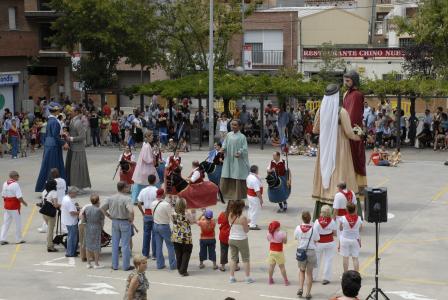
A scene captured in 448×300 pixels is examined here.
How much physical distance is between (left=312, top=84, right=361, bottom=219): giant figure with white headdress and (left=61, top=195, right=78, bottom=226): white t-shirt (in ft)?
16.8

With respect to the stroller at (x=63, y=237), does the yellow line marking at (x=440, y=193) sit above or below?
above

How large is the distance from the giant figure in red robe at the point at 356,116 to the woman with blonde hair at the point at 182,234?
475 centimetres

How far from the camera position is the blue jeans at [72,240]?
17984 millimetres

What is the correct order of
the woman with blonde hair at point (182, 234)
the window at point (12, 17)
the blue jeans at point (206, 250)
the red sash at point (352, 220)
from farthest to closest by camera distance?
1. the window at point (12, 17)
2. the blue jeans at point (206, 250)
3. the woman with blonde hair at point (182, 234)
4. the red sash at point (352, 220)

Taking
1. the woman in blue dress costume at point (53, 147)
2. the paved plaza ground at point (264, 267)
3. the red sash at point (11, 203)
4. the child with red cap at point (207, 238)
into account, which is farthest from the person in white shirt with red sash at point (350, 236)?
the woman in blue dress costume at point (53, 147)

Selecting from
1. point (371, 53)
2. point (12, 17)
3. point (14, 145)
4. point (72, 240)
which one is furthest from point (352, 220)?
point (371, 53)

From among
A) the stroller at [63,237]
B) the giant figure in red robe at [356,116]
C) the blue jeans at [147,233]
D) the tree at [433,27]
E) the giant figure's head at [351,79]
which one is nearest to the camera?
the blue jeans at [147,233]

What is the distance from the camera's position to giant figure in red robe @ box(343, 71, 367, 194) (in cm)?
1966

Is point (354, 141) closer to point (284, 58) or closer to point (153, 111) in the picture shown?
point (153, 111)

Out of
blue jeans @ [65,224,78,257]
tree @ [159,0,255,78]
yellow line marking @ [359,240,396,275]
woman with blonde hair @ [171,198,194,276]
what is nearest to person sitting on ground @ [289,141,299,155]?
tree @ [159,0,255,78]

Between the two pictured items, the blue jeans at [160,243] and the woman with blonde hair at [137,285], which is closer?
the woman with blonde hair at [137,285]

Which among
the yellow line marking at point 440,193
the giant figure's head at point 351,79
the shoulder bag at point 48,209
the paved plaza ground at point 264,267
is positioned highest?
the giant figure's head at point 351,79

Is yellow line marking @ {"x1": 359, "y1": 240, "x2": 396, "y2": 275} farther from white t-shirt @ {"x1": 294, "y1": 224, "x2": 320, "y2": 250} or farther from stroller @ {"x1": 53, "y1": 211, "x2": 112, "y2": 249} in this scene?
stroller @ {"x1": 53, "y1": 211, "x2": 112, "y2": 249}

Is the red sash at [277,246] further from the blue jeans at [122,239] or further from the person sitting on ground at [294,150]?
the person sitting on ground at [294,150]
